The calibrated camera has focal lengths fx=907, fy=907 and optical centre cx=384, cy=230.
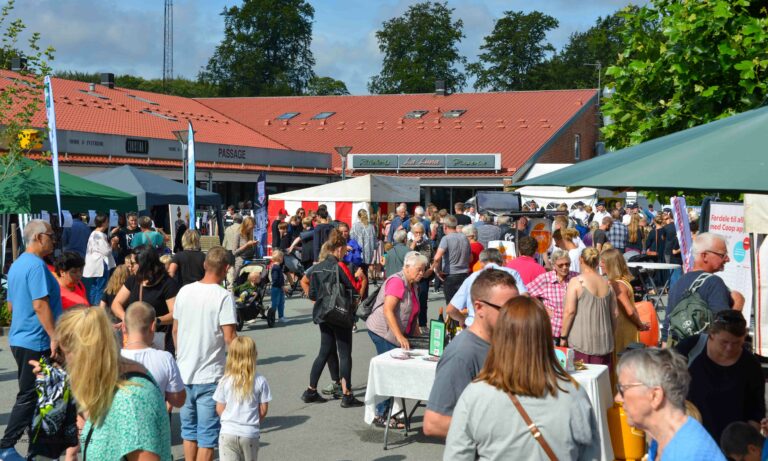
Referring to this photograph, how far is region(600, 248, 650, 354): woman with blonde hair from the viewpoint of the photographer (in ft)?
27.3

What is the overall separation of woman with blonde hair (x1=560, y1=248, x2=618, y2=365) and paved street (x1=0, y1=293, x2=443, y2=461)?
146 cm

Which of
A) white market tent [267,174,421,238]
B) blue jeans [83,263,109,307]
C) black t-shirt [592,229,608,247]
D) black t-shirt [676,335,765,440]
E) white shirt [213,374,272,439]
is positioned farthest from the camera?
white market tent [267,174,421,238]

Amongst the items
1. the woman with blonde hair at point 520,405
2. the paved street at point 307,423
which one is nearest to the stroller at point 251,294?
the paved street at point 307,423

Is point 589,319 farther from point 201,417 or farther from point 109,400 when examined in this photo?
point 109,400

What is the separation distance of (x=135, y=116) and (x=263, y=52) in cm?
3882

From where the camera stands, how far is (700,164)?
397cm

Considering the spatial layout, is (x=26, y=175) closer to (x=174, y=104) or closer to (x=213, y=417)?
(x=213, y=417)

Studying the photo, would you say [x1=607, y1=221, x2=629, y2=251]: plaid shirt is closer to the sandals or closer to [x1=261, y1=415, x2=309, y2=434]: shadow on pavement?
the sandals

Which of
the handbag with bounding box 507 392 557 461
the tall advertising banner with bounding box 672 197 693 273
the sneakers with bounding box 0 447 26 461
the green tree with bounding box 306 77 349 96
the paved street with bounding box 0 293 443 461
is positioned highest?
the green tree with bounding box 306 77 349 96

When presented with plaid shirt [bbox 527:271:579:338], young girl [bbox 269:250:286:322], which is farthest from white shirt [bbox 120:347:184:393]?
young girl [bbox 269:250:286:322]

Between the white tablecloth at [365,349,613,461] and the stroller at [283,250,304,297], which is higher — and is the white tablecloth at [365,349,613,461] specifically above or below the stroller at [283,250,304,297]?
below

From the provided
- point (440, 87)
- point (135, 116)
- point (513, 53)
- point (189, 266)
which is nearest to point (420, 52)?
point (513, 53)

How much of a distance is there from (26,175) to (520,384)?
38.7 feet

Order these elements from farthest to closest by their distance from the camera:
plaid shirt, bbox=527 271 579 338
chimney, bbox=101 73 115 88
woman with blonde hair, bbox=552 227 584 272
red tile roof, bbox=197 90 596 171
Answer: chimney, bbox=101 73 115 88, red tile roof, bbox=197 90 596 171, woman with blonde hair, bbox=552 227 584 272, plaid shirt, bbox=527 271 579 338
